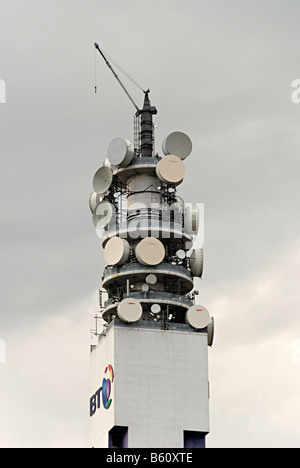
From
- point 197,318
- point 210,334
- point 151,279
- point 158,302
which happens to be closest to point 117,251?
point 151,279

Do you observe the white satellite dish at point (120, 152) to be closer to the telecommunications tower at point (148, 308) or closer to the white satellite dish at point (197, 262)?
the telecommunications tower at point (148, 308)

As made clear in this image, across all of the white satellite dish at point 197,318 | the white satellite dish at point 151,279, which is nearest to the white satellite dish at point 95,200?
the white satellite dish at point 151,279

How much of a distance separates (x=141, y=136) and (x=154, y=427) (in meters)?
32.6

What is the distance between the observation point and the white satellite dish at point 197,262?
154m

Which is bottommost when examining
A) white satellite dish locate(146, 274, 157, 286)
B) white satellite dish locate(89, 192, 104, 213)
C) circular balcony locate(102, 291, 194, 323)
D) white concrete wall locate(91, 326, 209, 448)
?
white concrete wall locate(91, 326, 209, 448)

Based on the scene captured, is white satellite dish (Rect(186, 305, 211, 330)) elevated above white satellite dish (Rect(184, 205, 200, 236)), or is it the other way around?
white satellite dish (Rect(184, 205, 200, 236))

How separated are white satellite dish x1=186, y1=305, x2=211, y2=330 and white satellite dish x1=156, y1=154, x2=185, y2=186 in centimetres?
1331

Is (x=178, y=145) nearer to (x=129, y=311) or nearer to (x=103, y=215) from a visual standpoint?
(x=103, y=215)

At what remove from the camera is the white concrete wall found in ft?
475

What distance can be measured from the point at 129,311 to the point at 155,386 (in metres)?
7.71

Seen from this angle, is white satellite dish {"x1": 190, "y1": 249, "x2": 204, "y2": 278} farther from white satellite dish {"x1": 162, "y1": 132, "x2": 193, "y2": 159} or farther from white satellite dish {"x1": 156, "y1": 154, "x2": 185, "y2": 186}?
white satellite dish {"x1": 162, "y1": 132, "x2": 193, "y2": 159}

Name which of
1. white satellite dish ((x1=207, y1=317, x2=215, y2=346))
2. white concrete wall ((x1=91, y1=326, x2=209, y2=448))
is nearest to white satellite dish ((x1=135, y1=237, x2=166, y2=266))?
white concrete wall ((x1=91, y1=326, x2=209, y2=448))
